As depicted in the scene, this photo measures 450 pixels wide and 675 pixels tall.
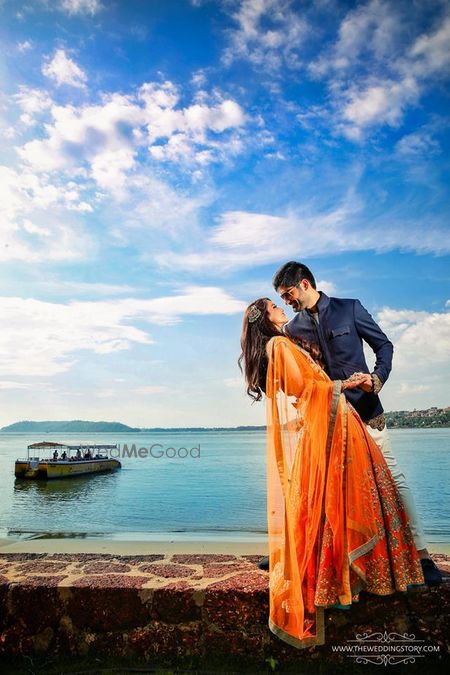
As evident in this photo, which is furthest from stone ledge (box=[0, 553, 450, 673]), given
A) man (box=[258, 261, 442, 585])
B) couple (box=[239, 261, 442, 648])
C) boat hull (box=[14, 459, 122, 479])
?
boat hull (box=[14, 459, 122, 479])

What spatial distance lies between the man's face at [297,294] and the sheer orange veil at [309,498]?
0.34m

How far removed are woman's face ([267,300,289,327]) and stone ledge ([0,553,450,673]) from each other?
157 cm

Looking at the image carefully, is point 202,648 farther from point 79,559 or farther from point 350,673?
point 79,559

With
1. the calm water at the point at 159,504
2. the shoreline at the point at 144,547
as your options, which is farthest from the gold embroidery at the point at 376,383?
the calm water at the point at 159,504

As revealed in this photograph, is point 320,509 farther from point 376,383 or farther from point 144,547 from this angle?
point 144,547

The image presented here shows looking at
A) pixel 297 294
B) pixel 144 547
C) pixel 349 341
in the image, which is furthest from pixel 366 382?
pixel 144 547

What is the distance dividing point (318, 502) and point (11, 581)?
206 centimetres

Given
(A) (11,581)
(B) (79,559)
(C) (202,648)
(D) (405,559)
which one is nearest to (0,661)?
(A) (11,581)

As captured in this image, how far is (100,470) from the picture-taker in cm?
3869

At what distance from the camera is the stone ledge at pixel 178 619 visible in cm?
292

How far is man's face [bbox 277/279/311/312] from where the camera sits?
3176 millimetres

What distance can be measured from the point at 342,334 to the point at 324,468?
0.80 metres

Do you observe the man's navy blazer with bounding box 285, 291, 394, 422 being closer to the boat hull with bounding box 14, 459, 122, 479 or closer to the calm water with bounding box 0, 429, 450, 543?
the calm water with bounding box 0, 429, 450, 543

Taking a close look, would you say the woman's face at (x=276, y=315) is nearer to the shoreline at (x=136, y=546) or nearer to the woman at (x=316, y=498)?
the woman at (x=316, y=498)
